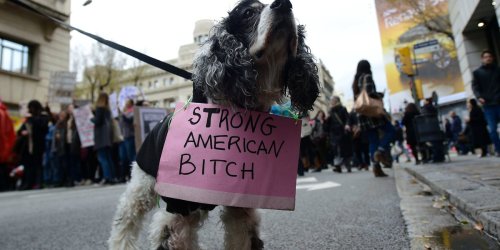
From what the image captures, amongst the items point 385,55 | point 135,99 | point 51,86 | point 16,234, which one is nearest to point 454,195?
point 16,234

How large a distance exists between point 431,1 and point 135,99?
27130 millimetres

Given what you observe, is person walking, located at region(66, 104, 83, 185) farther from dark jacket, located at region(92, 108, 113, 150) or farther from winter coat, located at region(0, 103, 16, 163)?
winter coat, located at region(0, 103, 16, 163)

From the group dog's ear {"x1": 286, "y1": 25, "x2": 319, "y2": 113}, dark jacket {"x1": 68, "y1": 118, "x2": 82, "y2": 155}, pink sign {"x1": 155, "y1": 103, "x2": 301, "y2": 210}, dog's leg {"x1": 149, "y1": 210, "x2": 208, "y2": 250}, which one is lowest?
dog's leg {"x1": 149, "y1": 210, "x2": 208, "y2": 250}

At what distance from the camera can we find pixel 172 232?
6.49 ft

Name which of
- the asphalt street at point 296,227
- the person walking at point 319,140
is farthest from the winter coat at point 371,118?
the person walking at point 319,140

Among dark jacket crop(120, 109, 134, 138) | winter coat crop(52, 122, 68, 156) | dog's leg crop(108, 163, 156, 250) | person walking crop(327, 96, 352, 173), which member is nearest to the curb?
dog's leg crop(108, 163, 156, 250)

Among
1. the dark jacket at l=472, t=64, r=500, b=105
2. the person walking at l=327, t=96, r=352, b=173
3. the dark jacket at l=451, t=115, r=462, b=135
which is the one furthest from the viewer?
the dark jacket at l=451, t=115, r=462, b=135

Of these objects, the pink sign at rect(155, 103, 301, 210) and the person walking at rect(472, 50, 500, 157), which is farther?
the person walking at rect(472, 50, 500, 157)

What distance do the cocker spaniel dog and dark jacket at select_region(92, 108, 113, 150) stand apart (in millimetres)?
7915

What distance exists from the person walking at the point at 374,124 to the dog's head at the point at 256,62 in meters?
5.35

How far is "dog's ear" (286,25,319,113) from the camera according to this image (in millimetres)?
2074

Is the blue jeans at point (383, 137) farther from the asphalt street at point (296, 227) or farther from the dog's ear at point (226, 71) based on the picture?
the dog's ear at point (226, 71)

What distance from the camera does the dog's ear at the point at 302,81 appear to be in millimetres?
2074

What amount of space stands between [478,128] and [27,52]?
65.8 feet
